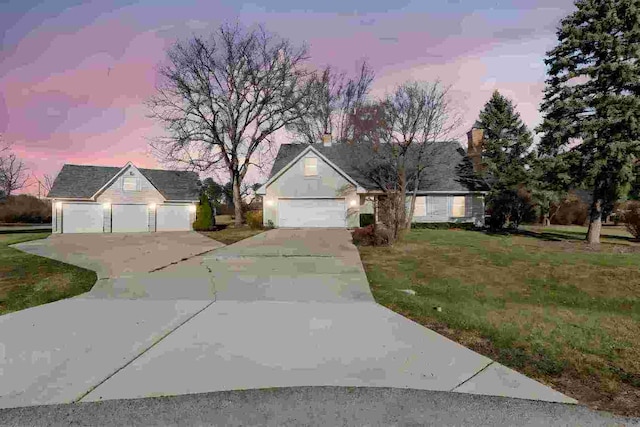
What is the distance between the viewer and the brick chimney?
29253mm

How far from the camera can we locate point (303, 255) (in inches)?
482

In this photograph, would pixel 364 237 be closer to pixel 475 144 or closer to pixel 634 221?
pixel 634 221

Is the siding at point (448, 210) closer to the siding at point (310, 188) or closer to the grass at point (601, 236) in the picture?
the grass at point (601, 236)

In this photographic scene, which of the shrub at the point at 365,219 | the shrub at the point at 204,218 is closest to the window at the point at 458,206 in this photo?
the shrub at the point at 365,219

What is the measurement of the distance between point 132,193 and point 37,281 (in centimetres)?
2101

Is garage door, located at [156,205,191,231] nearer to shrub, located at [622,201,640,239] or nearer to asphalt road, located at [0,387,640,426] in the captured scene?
asphalt road, located at [0,387,640,426]

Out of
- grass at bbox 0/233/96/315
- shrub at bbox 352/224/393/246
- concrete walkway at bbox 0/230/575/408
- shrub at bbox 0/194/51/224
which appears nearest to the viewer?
concrete walkway at bbox 0/230/575/408

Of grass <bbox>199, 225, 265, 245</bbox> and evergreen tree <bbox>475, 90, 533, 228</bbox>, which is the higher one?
evergreen tree <bbox>475, 90, 533, 228</bbox>

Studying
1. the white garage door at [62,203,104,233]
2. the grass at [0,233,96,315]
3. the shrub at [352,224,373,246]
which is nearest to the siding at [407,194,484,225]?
the shrub at [352,224,373,246]

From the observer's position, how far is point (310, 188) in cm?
2584

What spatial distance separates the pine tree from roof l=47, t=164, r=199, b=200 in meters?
25.2

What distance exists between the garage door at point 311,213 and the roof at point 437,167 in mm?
3011

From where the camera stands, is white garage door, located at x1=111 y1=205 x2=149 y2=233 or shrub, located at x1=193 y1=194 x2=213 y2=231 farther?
white garage door, located at x1=111 y1=205 x2=149 y2=233

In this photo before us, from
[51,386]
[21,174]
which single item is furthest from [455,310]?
[21,174]
